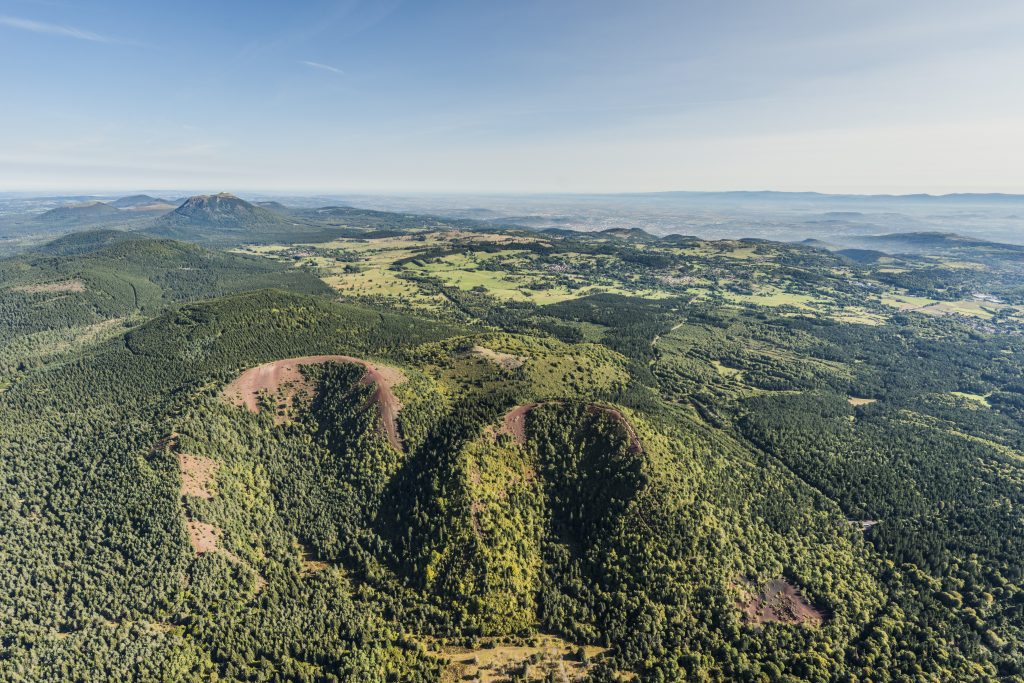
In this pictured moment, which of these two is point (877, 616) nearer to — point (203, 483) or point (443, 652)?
point (443, 652)

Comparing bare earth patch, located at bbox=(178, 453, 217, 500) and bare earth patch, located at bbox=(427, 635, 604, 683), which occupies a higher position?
bare earth patch, located at bbox=(178, 453, 217, 500)

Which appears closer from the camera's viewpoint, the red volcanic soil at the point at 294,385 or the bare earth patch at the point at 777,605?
the bare earth patch at the point at 777,605

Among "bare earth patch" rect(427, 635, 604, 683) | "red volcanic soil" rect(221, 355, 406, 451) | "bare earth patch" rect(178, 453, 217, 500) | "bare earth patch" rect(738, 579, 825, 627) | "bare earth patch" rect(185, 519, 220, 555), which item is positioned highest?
"red volcanic soil" rect(221, 355, 406, 451)

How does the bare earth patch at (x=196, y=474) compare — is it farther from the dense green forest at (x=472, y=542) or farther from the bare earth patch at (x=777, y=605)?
the bare earth patch at (x=777, y=605)

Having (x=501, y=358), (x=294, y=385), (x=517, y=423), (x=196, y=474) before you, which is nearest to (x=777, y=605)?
(x=517, y=423)

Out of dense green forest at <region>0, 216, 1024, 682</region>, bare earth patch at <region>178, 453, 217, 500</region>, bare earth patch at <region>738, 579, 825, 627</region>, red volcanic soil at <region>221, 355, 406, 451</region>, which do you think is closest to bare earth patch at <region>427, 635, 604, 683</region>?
dense green forest at <region>0, 216, 1024, 682</region>

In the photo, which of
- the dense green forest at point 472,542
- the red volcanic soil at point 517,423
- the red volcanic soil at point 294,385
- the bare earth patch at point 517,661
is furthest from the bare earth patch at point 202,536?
the red volcanic soil at point 517,423

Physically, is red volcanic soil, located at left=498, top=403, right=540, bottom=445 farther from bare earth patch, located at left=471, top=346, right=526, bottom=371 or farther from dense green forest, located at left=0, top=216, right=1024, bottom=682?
bare earth patch, located at left=471, top=346, right=526, bottom=371

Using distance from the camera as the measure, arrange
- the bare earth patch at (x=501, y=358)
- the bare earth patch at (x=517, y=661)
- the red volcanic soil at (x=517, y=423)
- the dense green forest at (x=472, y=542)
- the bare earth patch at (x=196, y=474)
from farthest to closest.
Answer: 1. the bare earth patch at (x=501, y=358)
2. the red volcanic soil at (x=517, y=423)
3. the bare earth patch at (x=196, y=474)
4. the dense green forest at (x=472, y=542)
5. the bare earth patch at (x=517, y=661)
